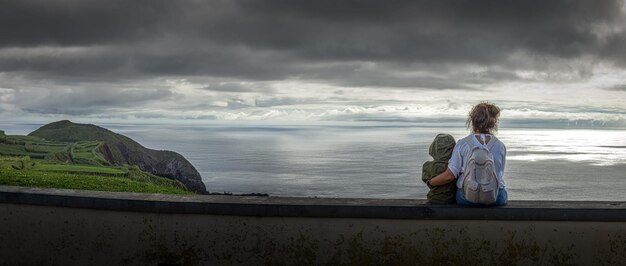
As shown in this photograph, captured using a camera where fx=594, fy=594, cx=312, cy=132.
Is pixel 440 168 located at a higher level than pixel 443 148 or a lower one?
lower

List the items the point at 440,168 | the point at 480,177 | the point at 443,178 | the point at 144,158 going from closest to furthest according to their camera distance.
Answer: the point at 480,177 < the point at 443,178 < the point at 440,168 < the point at 144,158

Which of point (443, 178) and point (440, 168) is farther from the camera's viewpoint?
point (440, 168)

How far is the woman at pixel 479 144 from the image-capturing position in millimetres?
4801

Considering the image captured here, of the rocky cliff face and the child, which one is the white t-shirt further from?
the rocky cliff face

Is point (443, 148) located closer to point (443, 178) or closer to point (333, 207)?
point (443, 178)

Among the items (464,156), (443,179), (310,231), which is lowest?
(310,231)

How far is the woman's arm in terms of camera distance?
4852mm

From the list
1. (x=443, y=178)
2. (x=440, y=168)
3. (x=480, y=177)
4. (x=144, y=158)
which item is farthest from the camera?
(x=144, y=158)

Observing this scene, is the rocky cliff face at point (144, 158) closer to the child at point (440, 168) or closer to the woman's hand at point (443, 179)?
the child at point (440, 168)

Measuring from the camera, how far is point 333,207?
15.7 ft

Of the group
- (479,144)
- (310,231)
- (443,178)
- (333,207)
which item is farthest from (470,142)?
(310,231)

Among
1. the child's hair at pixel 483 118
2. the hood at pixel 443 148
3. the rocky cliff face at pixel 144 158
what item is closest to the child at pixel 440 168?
the hood at pixel 443 148

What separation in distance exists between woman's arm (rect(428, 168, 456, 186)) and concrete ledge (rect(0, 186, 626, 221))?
0.19 m

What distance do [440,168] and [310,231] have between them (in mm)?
1218
